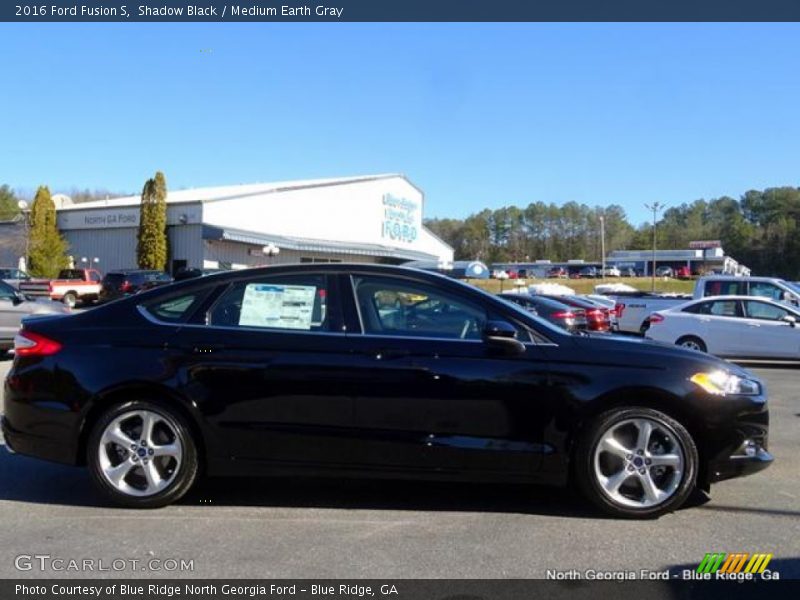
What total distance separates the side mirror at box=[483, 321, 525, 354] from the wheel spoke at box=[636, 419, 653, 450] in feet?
2.94

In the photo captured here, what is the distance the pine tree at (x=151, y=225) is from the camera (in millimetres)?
41406

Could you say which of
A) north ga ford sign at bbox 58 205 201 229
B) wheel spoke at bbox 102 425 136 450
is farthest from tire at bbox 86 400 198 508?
north ga ford sign at bbox 58 205 201 229

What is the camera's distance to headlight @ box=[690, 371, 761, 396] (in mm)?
4844

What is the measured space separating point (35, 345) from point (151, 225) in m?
38.3

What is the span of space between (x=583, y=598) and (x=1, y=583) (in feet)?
9.60

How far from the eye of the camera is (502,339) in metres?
4.79

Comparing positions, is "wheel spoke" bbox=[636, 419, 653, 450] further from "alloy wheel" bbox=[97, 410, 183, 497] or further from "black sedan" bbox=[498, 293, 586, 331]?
"black sedan" bbox=[498, 293, 586, 331]

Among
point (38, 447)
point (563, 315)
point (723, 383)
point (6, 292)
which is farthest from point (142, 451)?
point (563, 315)

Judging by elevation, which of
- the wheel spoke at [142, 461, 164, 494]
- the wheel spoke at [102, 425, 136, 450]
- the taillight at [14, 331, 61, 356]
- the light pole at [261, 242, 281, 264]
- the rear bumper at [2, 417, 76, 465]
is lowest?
the wheel spoke at [142, 461, 164, 494]

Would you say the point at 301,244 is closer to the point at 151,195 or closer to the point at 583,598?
the point at 151,195

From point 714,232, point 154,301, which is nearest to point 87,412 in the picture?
point 154,301

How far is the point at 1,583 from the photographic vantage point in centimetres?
379

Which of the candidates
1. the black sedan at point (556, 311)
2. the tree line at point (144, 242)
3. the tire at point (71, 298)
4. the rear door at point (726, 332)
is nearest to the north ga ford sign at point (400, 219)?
the tree line at point (144, 242)

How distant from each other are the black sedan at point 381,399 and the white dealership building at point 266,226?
35.8 metres
